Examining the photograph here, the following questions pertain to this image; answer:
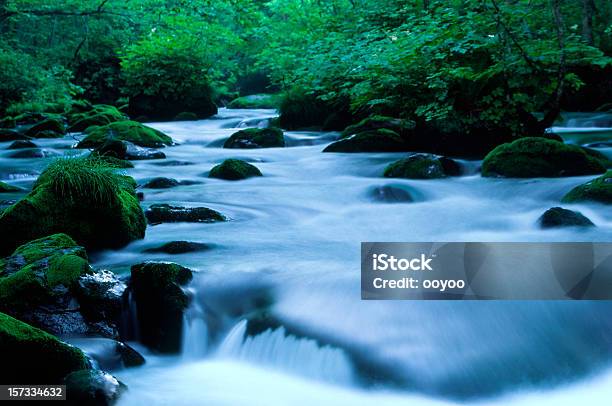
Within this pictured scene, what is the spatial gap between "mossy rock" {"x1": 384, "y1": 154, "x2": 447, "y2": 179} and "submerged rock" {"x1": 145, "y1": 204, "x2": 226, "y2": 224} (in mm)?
3599

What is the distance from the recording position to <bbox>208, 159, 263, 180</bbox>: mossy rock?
32.4 ft

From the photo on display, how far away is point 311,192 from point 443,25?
3.52 meters

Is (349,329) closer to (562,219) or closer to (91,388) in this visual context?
(91,388)

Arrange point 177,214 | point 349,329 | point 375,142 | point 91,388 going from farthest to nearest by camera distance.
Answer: point 375,142, point 177,214, point 349,329, point 91,388

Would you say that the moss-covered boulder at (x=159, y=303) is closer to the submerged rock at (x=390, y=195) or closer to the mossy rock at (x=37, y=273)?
the mossy rock at (x=37, y=273)

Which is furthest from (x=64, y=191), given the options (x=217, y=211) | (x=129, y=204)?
(x=217, y=211)

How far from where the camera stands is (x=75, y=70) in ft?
83.8

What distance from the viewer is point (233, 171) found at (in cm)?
992

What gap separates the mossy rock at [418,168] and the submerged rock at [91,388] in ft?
22.0

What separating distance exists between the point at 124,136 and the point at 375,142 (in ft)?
18.1

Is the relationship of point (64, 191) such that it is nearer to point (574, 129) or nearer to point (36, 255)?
point (36, 255)

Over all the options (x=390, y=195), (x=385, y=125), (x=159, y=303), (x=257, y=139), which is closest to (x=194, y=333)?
(x=159, y=303)

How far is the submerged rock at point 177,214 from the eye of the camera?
22.2ft

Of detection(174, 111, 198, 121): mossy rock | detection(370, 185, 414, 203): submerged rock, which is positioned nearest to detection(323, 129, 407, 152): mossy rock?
detection(370, 185, 414, 203): submerged rock
